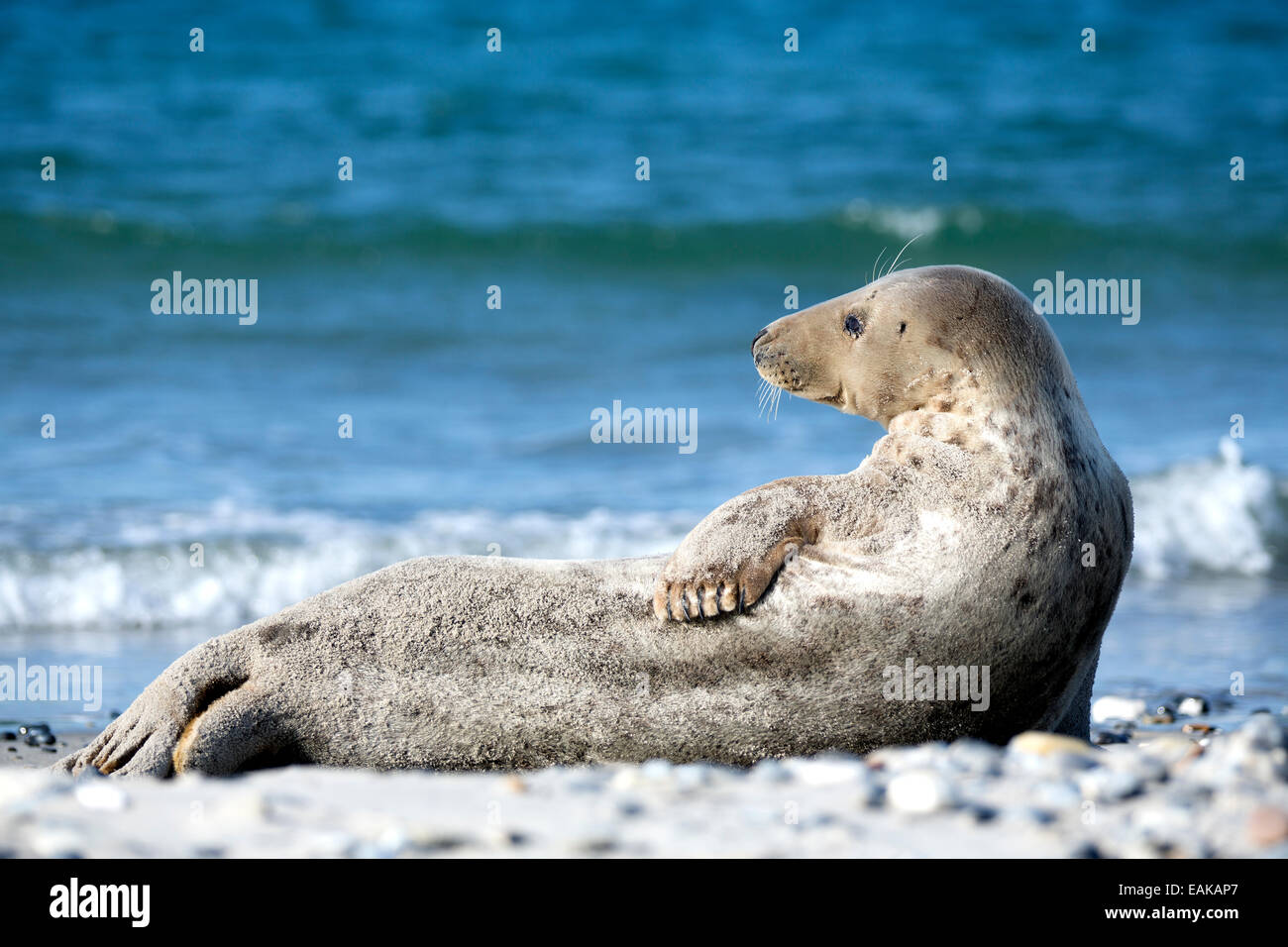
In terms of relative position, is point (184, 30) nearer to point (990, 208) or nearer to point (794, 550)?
point (990, 208)

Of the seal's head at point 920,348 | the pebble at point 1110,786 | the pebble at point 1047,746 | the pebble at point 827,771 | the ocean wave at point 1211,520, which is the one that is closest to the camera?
the pebble at point 1110,786

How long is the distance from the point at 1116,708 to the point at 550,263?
39.7ft

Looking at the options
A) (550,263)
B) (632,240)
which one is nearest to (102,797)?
(550,263)

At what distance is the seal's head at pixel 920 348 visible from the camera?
15.6 ft

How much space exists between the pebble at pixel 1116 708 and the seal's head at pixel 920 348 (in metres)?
1.81

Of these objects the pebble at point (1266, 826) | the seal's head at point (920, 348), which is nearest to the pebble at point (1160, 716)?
the seal's head at point (920, 348)

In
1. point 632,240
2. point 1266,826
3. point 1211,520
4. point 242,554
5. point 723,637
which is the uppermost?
point 632,240

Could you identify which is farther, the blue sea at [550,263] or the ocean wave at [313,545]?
the blue sea at [550,263]

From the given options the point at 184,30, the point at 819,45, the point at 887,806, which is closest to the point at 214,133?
the point at 184,30

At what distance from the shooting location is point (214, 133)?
1925 centimetres

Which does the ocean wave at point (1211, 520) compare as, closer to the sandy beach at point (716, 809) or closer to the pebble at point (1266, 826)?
the sandy beach at point (716, 809)

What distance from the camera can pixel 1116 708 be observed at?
20.2ft

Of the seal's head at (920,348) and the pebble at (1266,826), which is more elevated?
the seal's head at (920,348)

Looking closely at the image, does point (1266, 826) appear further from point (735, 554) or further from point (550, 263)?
point (550, 263)
